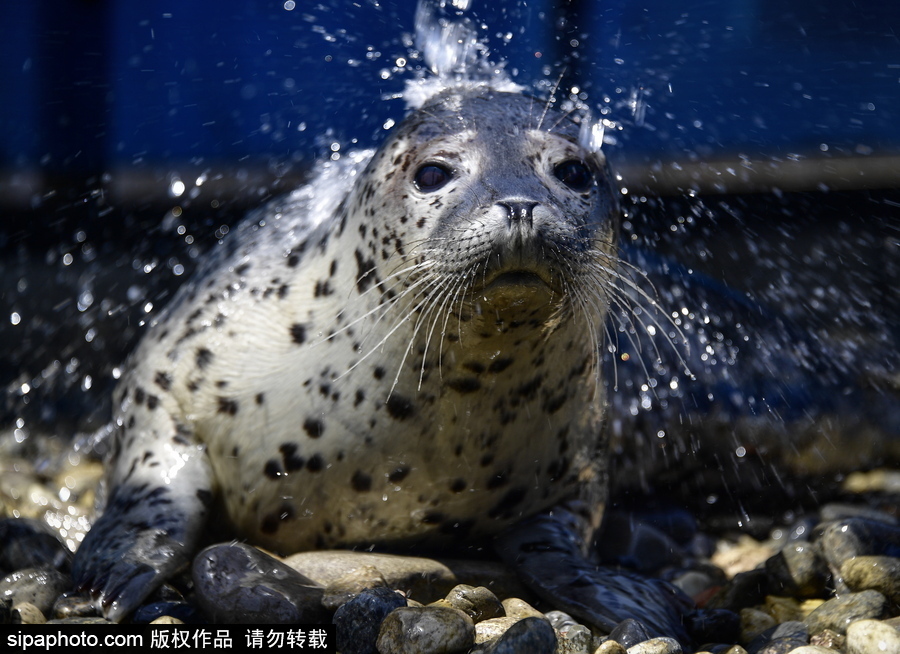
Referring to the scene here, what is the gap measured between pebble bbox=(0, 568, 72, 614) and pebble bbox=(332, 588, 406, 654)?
2.59 ft

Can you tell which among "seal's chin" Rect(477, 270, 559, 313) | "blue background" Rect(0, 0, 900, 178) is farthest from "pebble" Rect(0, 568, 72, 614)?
"blue background" Rect(0, 0, 900, 178)

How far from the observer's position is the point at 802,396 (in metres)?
4.22

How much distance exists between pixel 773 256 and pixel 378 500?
3.72m

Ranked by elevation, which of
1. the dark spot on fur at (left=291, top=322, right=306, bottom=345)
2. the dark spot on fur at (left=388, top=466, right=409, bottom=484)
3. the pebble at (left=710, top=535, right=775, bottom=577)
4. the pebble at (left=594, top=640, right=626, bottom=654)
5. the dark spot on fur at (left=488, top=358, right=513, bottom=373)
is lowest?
the pebble at (left=710, top=535, right=775, bottom=577)

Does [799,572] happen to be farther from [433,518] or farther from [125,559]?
[125,559]

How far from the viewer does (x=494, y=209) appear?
2178 millimetres

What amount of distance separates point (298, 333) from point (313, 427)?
12.5 inches

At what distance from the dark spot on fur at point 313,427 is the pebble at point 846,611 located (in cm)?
131

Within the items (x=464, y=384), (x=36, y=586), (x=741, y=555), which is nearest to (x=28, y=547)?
(x=36, y=586)

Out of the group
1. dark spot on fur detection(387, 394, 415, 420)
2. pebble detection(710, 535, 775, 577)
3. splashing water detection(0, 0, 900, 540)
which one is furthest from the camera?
splashing water detection(0, 0, 900, 540)

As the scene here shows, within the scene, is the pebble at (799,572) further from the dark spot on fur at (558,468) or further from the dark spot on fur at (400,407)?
the dark spot on fur at (400,407)

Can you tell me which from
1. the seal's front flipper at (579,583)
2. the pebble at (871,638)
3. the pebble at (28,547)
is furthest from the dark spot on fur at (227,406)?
the pebble at (871,638)

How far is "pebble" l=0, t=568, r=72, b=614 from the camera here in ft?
7.66

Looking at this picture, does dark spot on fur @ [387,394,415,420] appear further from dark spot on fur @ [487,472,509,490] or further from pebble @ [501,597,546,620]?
pebble @ [501,597,546,620]
